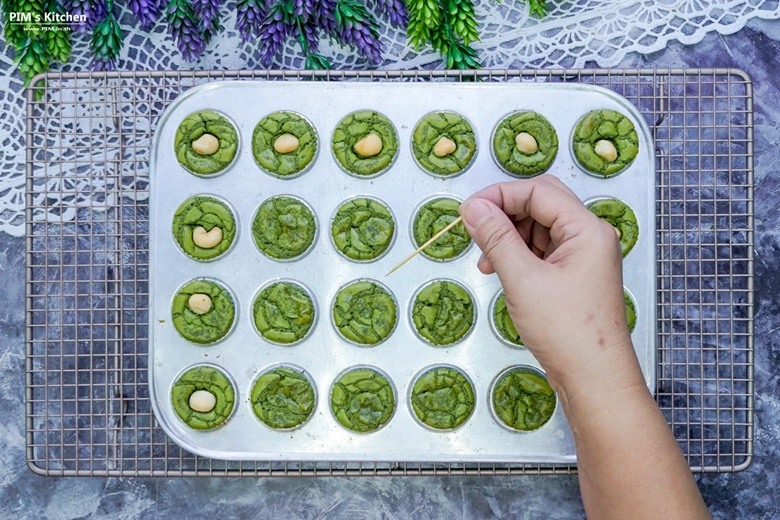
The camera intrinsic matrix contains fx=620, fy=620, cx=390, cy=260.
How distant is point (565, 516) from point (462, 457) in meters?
0.68

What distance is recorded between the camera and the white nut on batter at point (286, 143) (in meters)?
2.32

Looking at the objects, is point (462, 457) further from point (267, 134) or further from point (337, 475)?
point (267, 134)

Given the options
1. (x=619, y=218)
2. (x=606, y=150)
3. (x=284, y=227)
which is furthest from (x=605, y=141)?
(x=284, y=227)

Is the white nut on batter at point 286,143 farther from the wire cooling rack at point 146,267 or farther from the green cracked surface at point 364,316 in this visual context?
the green cracked surface at point 364,316

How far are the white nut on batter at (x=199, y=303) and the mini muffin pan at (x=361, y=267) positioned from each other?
0.28 feet

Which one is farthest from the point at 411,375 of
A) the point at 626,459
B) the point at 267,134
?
the point at 267,134

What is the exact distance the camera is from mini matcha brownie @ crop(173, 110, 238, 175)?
7.68ft

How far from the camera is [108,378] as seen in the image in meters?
2.64

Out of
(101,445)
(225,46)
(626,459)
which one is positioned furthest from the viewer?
(225,46)

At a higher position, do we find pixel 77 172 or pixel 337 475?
pixel 77 172

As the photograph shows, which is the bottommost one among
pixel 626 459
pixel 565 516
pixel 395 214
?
pixel 565 516

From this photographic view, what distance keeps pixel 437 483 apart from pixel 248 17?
82.4 inches

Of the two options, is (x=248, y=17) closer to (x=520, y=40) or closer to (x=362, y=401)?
(x=520, y=40)

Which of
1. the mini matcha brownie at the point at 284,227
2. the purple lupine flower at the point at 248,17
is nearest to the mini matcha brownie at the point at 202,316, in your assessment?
the mini matcha brownie at the point at 284,227
